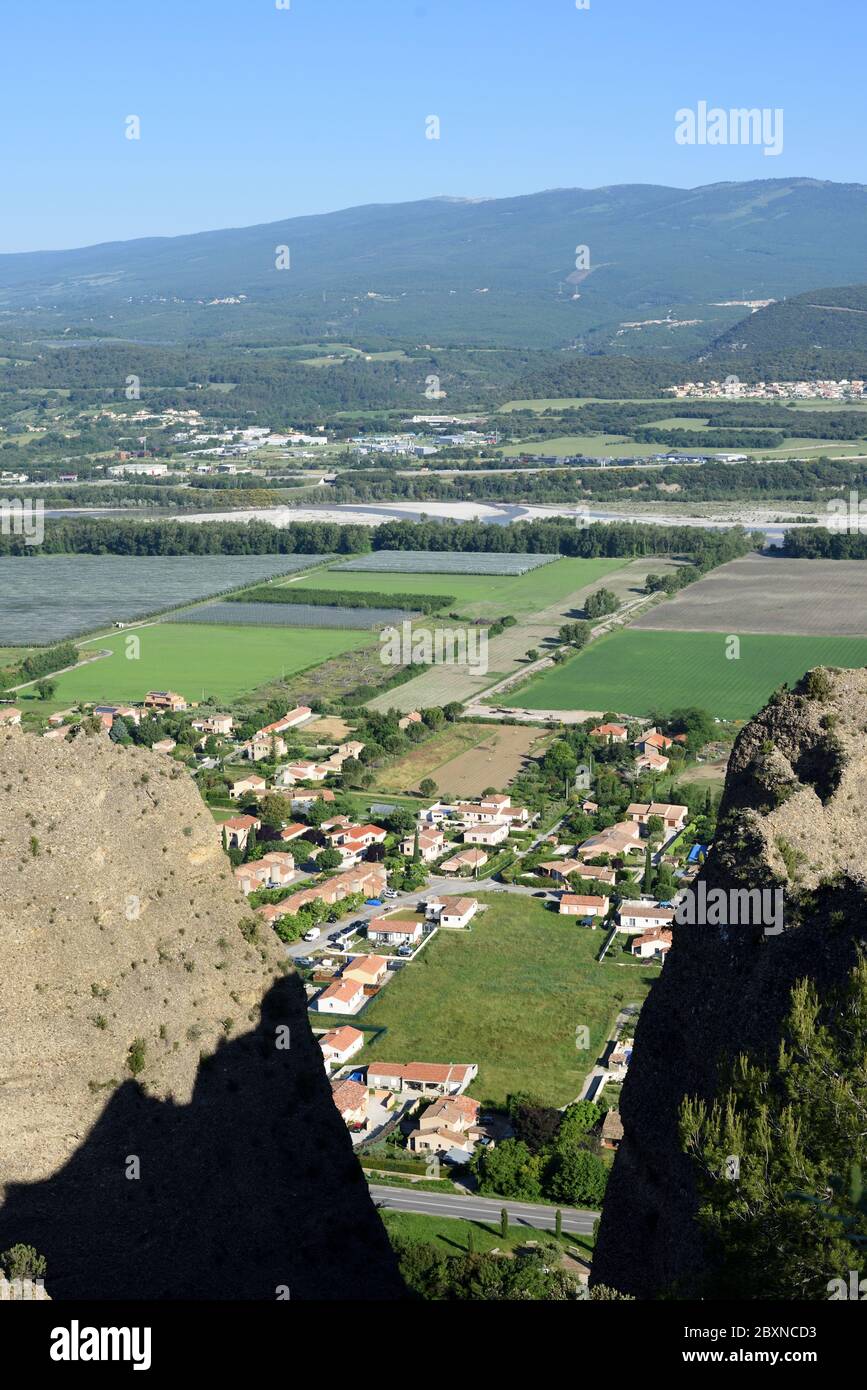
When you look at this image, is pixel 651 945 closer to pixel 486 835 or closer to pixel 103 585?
Answer: pixel 486 835

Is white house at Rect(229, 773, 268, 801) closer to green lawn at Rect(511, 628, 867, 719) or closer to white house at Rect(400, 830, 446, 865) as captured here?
white house at Rect(400, 830, 446, 865)

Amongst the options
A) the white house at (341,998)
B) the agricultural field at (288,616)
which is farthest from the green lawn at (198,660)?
the white house at (341,998)

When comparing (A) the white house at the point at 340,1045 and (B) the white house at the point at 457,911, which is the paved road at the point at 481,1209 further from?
(B) the white house at the point at 457,911

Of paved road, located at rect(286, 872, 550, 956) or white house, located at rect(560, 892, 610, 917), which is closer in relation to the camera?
white house, located at rect(560, 892, 610, 917)

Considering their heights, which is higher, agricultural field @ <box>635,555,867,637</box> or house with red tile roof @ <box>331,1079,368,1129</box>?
agricultural field @ <box>635,555,867,637</box>

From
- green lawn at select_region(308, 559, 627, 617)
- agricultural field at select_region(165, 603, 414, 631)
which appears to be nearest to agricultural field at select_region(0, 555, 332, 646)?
agricultural field at select_region(165, 603, 414, 631)

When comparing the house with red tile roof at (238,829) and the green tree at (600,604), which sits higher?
the green tree at (600,604)

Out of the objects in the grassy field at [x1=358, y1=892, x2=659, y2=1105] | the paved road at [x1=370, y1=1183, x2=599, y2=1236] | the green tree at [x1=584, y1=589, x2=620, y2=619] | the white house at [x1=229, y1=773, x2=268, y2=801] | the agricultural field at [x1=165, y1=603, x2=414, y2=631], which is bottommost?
the paved road at [x1=370, y1=1183, x2=599, y2=1236]
